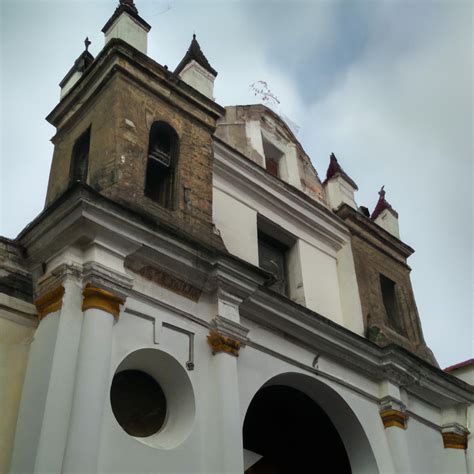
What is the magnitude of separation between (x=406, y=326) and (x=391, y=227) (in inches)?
109

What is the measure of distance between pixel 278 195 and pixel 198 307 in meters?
4.40

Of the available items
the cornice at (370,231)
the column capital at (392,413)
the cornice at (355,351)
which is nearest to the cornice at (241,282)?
the cornice at (355,351)

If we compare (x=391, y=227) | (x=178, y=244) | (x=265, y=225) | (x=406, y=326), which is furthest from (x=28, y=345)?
(x=391, y=227)

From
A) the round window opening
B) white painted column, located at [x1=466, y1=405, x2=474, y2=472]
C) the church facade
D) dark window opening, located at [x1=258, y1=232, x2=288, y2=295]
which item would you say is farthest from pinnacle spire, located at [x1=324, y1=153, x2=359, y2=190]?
the round window opening

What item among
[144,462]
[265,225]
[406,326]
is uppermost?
[265,225]

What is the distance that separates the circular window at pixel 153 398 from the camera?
8695mm

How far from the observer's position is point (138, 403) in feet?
29.5

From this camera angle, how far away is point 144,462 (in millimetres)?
8023

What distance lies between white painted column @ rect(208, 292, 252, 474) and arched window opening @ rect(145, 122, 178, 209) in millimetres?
2011

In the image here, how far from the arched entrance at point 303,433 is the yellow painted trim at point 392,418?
2.04 feet

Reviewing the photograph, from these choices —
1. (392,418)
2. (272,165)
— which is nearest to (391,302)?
(392,418)

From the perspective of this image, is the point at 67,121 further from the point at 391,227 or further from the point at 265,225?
the point at 391,227

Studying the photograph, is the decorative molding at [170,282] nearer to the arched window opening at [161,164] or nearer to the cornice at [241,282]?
the cornice at [241,282]

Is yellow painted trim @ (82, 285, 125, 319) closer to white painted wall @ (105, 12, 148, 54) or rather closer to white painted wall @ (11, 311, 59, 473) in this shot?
white painted wall @ (11, 311, 59, 473)
